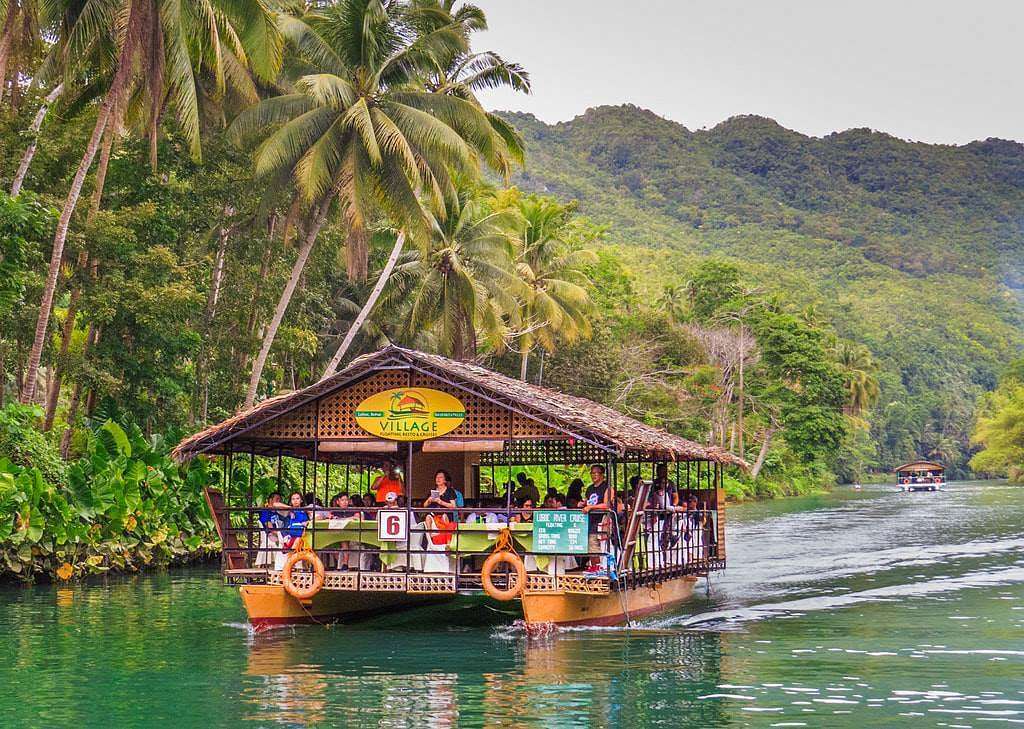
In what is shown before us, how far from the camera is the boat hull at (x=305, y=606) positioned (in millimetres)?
16641

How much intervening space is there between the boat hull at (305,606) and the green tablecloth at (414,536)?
74 cm

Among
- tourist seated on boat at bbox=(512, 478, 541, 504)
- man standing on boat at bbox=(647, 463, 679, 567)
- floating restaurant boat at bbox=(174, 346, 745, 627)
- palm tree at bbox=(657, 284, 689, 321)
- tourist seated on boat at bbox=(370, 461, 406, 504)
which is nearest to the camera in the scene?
floating restaurant boat at bbox=(174, 346, 745, 627)

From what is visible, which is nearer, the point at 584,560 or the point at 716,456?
the point at 584,560

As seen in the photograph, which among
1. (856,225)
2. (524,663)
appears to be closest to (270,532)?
(524,663)

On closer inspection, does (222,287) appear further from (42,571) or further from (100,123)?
(42,571)

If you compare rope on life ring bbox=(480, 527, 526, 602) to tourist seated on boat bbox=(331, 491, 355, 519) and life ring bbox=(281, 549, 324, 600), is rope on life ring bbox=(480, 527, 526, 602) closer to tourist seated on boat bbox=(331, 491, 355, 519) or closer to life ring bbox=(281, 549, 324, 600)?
tourist seated on boat bbox=(331, 491, 355, 519)

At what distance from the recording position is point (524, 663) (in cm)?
1416

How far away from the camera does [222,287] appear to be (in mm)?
30578

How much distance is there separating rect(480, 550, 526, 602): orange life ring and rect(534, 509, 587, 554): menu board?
0.98ft

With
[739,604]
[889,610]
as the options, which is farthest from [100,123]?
[889,610]

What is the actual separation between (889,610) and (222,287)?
57.3ft

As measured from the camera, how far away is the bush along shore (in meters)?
21.0

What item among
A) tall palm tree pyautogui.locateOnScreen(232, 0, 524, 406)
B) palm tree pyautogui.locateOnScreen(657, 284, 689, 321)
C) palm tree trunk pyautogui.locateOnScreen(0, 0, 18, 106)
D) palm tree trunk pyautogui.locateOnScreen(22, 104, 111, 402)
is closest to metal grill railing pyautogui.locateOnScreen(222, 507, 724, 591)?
palm tree trunk pyautogui.locateOnScreen(22, 104, 111, 402)

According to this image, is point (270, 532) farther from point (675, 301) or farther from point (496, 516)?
point (675, 301)
